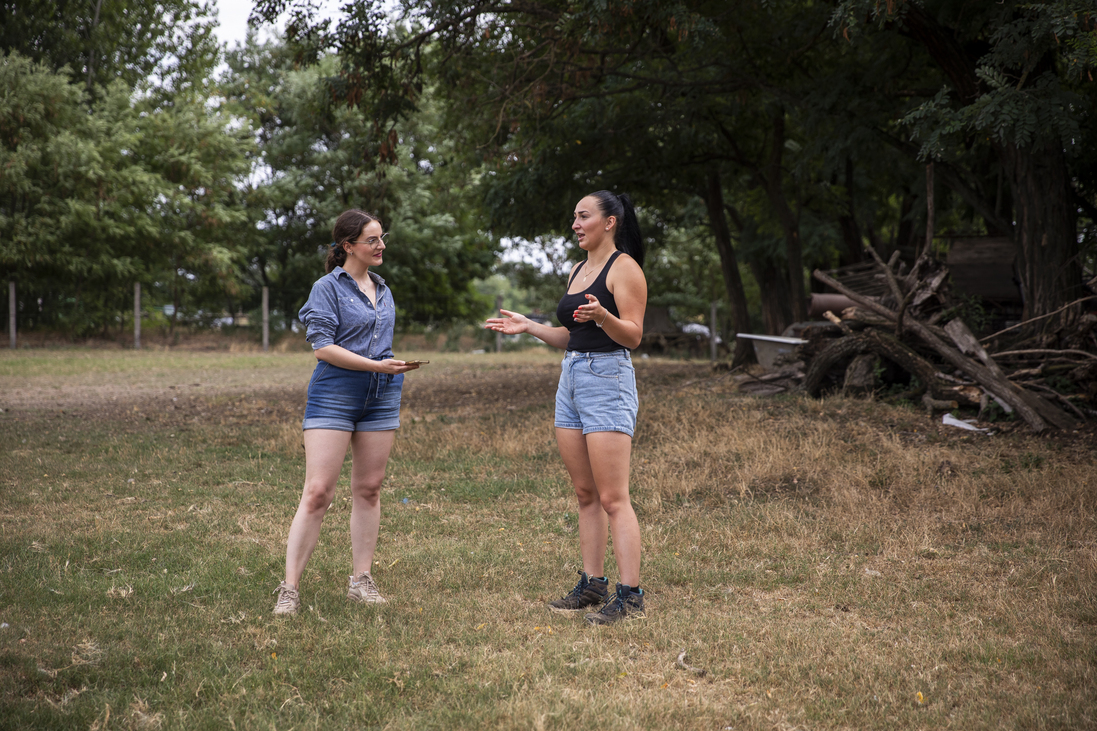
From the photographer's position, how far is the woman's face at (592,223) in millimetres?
4121

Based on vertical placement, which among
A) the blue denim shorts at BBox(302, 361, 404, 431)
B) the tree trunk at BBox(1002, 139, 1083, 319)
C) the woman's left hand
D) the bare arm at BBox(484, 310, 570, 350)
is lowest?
the blue denim shorts at BBox(302, 361, 404, 431)

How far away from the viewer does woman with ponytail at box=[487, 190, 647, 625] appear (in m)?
4.04

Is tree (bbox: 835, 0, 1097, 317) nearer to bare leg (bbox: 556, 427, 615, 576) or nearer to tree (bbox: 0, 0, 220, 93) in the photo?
bare leg (bbox: 556, 427, 615, 576)

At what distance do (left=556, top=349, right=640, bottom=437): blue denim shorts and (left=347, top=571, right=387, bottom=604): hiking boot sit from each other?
137cm

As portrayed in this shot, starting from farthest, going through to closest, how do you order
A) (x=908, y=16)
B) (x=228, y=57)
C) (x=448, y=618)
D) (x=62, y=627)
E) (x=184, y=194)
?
(x=228, y=57)
(x=184, y=194)
(x=908, y=16)
(x=448, y=618)
(x=62, y=627)

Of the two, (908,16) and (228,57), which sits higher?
(228,57)

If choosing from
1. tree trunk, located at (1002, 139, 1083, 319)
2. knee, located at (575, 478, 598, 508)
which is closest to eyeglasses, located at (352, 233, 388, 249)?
knee, located at (575, 478, 598, 508)

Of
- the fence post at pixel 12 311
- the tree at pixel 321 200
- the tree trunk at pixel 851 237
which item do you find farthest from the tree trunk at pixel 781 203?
the fence post at pixel 12 311

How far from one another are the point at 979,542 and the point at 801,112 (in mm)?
7861

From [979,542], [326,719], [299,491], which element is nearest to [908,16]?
[979,542]

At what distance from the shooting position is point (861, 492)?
21.8 ft

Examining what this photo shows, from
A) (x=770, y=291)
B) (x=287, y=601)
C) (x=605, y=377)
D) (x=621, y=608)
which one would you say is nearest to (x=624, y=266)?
(x=605, y=377)

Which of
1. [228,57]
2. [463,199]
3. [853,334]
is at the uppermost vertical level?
[228,57]

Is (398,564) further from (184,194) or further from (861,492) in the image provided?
(184,194)
